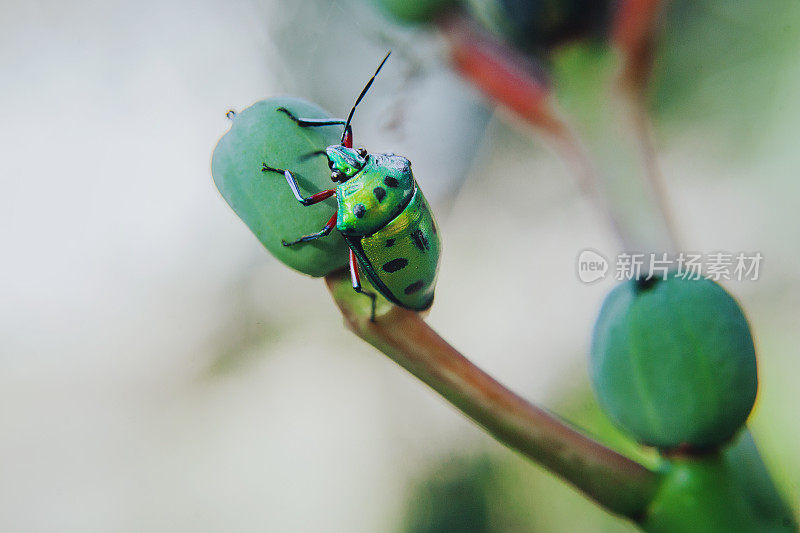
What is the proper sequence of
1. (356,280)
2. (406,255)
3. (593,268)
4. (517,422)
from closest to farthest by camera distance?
(517,422)
(356,280)
(406,255)
(593,268)

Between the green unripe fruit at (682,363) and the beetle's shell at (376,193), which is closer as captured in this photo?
the green unripe fruit at (682,363)

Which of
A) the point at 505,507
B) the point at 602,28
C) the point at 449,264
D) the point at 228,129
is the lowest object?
the point at 505,507

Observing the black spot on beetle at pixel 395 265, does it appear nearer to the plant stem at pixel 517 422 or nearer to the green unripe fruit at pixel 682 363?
the plant stem at pixel 517 422

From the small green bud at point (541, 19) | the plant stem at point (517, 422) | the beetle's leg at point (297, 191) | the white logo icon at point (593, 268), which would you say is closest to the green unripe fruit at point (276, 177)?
the beetle's leg at point (297, 191)

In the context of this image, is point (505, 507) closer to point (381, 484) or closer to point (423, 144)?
point (381, 484)

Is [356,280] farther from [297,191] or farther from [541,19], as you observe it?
[541,19]

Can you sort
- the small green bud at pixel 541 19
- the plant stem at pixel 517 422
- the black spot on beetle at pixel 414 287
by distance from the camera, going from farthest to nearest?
1. the small green bud at pixel 541 19
2. the black spot on beetle at pixel 414 287
3. the plant stem at pixel 517 422

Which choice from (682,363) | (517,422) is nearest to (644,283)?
(682,363)

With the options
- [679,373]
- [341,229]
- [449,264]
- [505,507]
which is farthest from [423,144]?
[679,373]
